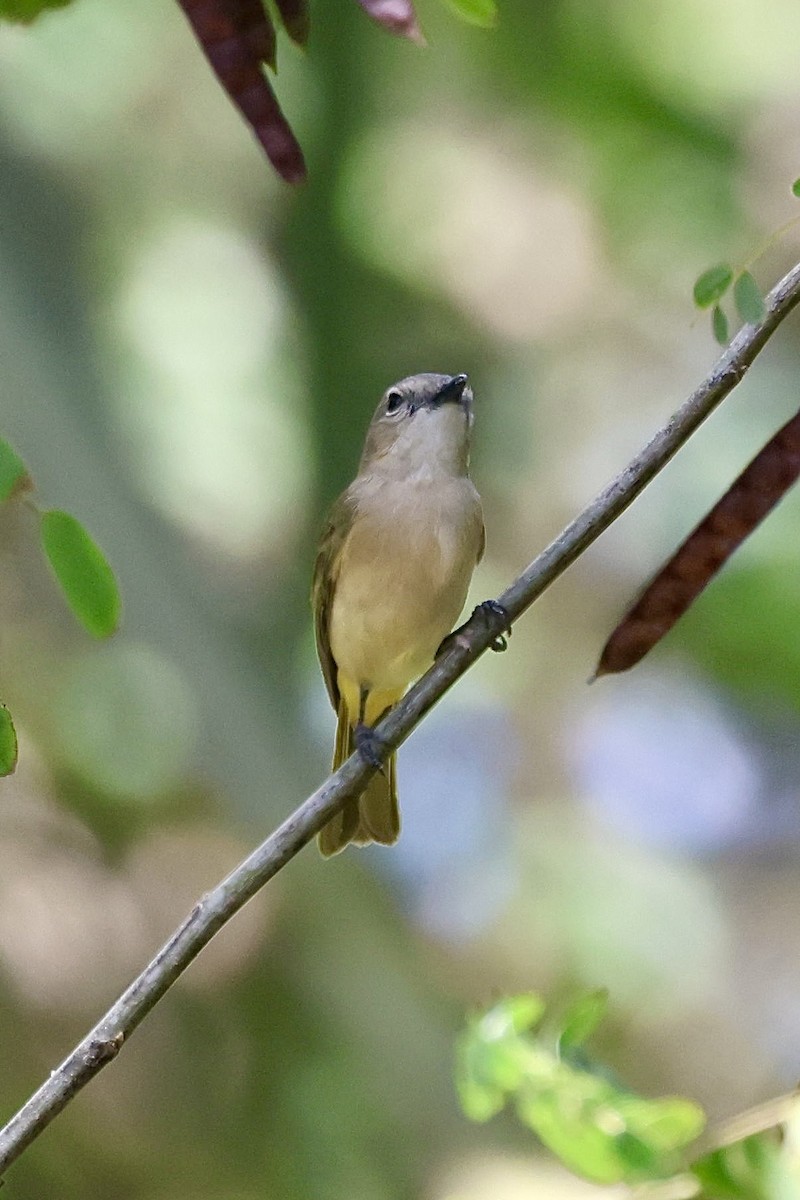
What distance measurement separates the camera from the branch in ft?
5.03

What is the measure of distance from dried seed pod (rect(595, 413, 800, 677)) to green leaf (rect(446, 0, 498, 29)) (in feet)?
3.17

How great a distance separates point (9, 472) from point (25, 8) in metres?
0.38

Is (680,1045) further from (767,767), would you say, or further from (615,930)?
(767,767)

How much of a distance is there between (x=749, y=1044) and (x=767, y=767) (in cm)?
120

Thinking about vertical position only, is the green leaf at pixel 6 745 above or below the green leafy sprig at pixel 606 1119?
below

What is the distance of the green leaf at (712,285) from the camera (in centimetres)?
177

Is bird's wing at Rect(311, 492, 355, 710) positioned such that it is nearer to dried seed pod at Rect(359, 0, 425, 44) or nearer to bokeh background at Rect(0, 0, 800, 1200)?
bokeh background at Rect(0, 0, 800, 1200)

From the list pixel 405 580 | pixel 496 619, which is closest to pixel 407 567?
pixel 405 580

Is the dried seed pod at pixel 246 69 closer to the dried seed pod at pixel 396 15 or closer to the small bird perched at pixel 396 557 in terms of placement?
the dried seed pod at pixel 396 15

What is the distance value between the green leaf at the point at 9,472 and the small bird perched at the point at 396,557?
2.36 m

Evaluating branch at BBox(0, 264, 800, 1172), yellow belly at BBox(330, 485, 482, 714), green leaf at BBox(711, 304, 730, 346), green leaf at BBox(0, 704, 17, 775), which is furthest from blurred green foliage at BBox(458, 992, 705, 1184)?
yellow belly at BBox(330, 485, 482, 714)

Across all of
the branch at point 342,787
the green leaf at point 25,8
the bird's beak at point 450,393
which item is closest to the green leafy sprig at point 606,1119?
the branch at point 342,787

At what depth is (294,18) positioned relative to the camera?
1.17 metres

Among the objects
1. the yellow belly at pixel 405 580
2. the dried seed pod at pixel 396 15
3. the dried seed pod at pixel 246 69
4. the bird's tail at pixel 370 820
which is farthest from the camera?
the bird's tail at pixel 370 820
